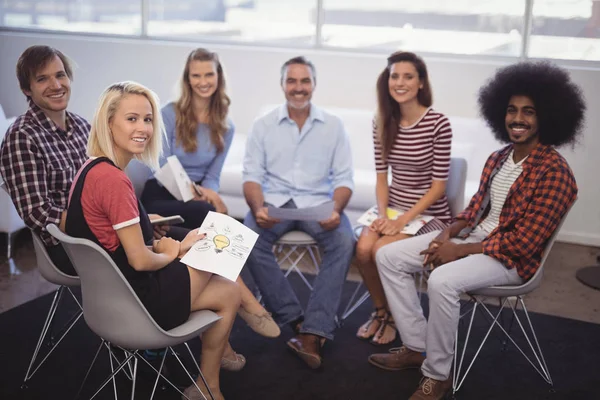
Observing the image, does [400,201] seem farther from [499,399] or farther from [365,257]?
[499,399]

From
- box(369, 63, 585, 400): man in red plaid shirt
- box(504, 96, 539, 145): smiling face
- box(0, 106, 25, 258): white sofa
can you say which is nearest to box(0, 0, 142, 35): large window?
box(0, 106, 25, 258): white sofa

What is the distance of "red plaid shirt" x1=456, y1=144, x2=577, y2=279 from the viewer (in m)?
3.05

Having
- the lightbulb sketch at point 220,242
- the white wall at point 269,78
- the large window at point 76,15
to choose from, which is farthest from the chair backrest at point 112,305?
the large window at point 76,15

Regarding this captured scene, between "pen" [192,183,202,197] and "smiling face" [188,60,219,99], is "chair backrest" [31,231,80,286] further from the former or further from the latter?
"smiling face" [188,60,219,99]

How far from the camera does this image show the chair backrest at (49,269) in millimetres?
3057

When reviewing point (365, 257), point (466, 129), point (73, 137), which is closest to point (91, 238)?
point (73, 137)

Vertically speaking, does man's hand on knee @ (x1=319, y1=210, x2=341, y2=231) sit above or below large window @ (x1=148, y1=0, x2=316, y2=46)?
below

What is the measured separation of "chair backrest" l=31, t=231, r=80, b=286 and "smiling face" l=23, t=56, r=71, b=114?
0.62 m

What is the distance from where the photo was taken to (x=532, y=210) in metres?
3.09

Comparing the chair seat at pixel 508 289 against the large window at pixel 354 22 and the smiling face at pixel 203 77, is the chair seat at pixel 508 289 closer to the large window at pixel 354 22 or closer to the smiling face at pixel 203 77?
the smiling face at pixel 203 77

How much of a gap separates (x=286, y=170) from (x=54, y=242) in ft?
4.46

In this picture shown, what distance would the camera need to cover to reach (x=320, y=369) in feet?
11.3

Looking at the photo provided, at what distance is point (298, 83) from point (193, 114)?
608mm

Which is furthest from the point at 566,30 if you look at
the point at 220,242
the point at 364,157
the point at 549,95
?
the point at 220,242
